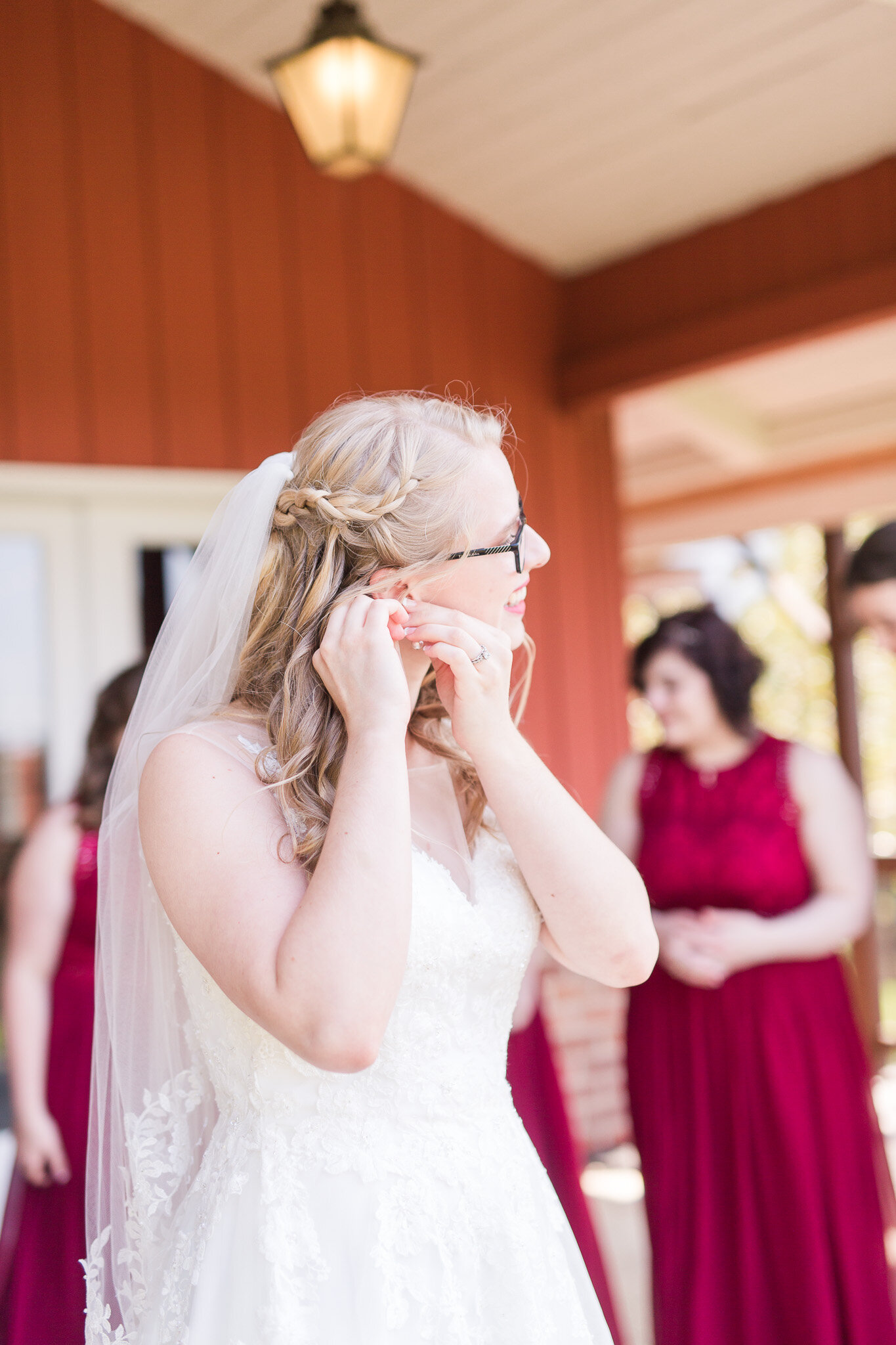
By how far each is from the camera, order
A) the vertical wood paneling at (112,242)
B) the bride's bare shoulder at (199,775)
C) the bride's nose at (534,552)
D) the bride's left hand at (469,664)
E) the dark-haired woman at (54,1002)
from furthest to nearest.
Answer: the vertical wood paneling at (112,242) < the dark-haired woman at (54,1002) < the bride's nose at (534,552) < the bride's left hand at (469,664) < the bride's bare shoulder at (199,775)

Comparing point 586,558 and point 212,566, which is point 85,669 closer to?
point 586,558

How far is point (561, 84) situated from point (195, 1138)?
11.9ft

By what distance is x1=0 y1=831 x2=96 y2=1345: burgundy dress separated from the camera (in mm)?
2670

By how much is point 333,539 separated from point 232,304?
10.7ft

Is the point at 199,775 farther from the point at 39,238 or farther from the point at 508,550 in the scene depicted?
the point at 39,238

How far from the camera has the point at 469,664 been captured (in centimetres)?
161

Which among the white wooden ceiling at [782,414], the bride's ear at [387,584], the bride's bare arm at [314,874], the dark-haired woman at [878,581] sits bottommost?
the bride's bare arm at [314,874]

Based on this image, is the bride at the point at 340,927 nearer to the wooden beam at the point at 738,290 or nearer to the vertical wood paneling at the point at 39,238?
the vertical wood paneling at the point at 39,238

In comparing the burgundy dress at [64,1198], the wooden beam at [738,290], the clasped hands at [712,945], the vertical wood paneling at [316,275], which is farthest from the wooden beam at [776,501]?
the burgundy dress at [64,1198]

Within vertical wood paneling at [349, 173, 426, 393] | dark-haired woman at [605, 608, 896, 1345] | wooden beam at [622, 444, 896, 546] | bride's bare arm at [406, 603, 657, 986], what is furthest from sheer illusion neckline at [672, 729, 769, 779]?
wooden beam at [622, 444, 896, 546]

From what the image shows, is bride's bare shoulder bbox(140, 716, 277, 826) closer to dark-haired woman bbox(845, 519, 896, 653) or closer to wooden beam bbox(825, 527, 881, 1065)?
dark-haired woman bbox(845, 519, 896, 653)

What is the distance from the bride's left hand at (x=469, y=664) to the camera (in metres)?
1.62

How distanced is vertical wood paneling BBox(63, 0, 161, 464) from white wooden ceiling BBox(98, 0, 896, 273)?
0.63ft

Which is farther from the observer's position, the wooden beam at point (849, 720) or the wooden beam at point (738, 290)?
the wooden beam at point (849, 720)
